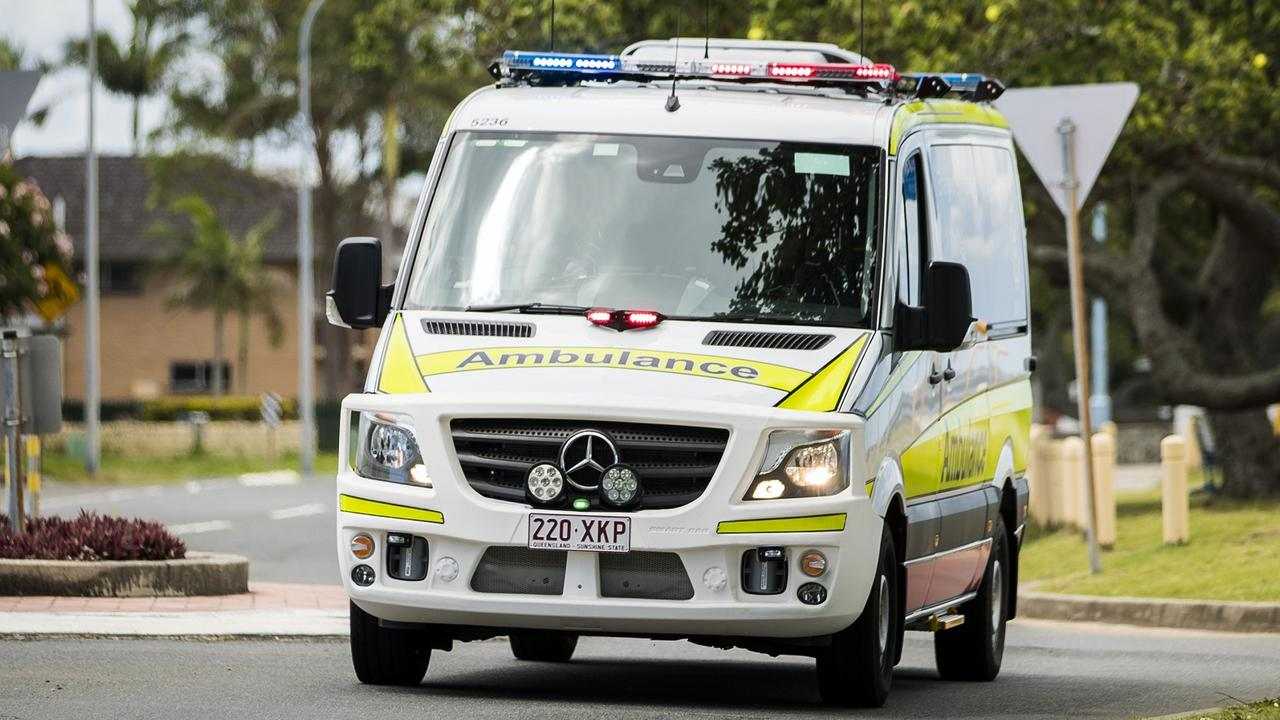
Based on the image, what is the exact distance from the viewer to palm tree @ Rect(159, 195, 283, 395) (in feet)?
226

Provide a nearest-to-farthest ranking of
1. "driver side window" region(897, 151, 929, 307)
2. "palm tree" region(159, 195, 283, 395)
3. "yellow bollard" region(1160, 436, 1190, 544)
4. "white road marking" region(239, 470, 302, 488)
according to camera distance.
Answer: "driver side window" region(897, 151, 929, 307), "yellow bollard" region(1160, 436, 1190, 544), "white road marking" region(239, 470, 302, 488), "palm tree" region(159, 195, 283, 395)

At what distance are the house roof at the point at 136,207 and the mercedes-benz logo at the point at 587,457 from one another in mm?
57220

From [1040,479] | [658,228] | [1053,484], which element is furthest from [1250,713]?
[1040,479]

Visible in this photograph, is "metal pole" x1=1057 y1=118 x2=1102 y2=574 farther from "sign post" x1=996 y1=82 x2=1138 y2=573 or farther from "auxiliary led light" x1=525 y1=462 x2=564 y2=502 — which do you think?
"auxiliary led light" x1=525 y1=462 x2=564 y2=502

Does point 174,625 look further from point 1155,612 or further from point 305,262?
point 305,262

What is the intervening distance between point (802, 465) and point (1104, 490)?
13338mm

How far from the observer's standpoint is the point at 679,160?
34.9ft

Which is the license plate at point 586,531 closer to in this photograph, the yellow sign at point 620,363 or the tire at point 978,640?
the yellow sign at point 620,363

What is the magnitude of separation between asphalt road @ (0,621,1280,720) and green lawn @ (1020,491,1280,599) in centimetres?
273

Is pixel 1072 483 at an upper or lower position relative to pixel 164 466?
upper

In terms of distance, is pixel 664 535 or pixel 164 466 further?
pixel 164 466

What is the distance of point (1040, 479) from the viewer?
83.1ft

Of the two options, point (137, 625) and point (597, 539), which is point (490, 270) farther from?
point (137, 625)

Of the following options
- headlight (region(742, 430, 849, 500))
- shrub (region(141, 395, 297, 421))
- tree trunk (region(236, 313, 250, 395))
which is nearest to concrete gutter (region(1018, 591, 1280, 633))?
headlight (region(742, 430, 849, 500))
